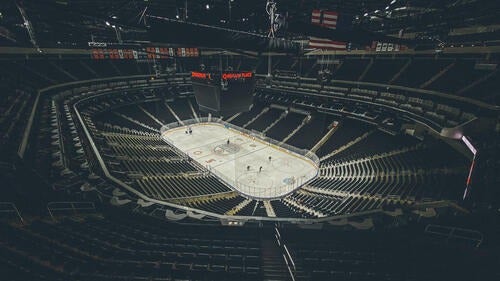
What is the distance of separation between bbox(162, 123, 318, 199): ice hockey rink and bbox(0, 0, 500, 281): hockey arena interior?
26cm

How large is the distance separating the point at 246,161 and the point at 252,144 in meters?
5.01

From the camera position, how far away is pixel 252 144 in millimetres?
28328

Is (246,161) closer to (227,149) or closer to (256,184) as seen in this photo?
(227,149)

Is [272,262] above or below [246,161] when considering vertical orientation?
above

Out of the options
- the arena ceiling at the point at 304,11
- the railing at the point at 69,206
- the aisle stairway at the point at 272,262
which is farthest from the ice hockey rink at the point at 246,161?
the arena ceiling at the point at 304,11

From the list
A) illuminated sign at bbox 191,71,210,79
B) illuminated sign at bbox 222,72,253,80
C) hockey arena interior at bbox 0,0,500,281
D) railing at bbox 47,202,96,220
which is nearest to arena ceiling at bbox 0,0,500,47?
hockey arena interior at bbox 0,0,500,281

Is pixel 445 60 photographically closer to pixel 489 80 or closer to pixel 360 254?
pixel 489 80

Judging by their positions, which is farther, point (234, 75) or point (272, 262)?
point (234, 75)

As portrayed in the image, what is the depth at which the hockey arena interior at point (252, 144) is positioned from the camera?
21.4ft

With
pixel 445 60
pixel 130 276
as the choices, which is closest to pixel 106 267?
pixel 130 276

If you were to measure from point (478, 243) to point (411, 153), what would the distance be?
518 inches

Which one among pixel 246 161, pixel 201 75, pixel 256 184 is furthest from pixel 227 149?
pixel 201 75

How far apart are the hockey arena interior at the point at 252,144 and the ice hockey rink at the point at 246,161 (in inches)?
10.1

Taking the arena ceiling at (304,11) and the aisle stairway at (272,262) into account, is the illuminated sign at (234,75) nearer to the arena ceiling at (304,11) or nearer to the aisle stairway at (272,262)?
the arena ceiling at (304,11)
